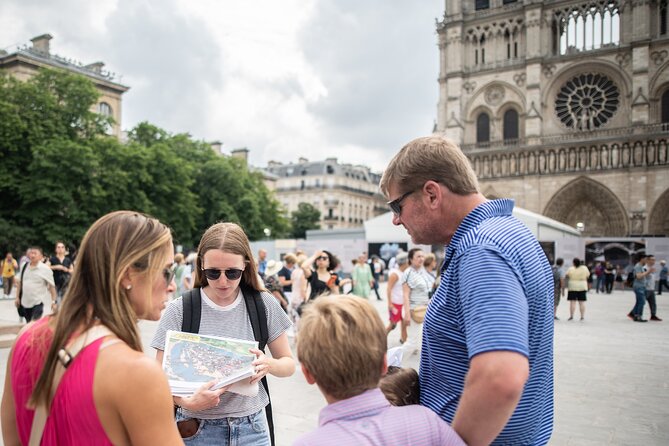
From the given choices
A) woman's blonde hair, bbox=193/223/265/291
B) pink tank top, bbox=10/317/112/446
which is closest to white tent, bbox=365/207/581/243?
woman's blonde hair, bbox=193/223/265/291

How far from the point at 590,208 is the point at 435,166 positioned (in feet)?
151

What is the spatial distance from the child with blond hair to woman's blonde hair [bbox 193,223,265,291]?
4.64ft

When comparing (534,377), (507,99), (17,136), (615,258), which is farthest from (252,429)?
(507,99)

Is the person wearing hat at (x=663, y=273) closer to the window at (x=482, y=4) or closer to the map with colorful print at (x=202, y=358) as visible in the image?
the map with colorful print at (x=202, y=358)

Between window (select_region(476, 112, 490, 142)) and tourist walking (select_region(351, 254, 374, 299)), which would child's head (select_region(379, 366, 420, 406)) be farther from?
window (select_region(476, 112, 490, 142))

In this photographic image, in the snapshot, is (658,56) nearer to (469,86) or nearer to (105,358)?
(469,86)

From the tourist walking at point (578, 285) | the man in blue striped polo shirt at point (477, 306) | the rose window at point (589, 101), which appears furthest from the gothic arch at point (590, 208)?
the man in blue striped polo shirt at point (477, 306)

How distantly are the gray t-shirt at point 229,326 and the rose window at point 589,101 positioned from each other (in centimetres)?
4461

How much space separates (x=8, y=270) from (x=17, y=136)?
1302 cm

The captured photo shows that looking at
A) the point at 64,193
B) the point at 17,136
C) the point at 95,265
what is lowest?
the point at 95,265

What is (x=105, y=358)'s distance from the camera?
1401 mm

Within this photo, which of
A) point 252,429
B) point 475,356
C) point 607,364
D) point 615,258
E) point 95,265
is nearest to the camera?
point 475,356

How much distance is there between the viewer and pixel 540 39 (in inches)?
1700

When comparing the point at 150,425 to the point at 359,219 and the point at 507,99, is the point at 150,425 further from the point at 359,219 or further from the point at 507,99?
the point at 359,219
